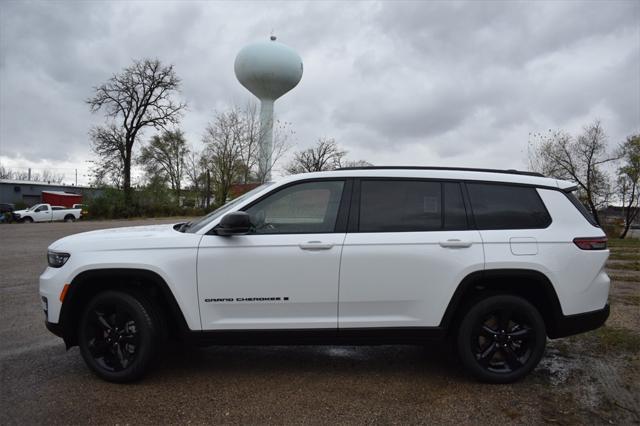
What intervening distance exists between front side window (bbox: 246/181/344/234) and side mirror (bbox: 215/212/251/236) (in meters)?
0.15

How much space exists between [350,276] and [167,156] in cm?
5834

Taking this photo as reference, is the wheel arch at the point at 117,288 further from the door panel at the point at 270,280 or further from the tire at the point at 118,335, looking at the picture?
the door panel at the point at 270,280

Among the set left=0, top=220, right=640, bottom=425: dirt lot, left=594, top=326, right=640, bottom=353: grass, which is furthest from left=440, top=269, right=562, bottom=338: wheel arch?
left=594, top=326, right=640, bottom=353: grass

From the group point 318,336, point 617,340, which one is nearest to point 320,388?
point 318,336

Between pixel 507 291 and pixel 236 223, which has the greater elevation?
pixel 236 223

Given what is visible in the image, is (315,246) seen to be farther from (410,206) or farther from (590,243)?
(590,243)

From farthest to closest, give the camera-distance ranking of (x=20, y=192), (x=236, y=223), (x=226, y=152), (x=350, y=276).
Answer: (x=20, y=192) → (x=226, y=152) → (x=350, y=276) → (x=236, y=223)

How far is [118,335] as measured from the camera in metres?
3.59

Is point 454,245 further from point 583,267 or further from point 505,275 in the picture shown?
point 583,267

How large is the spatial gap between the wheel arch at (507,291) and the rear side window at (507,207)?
0.39 metres

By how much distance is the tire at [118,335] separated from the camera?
3.50m

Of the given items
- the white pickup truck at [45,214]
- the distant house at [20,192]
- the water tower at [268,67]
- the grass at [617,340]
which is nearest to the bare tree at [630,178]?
the water tower at [268,67]

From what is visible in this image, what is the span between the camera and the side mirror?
3371 mm

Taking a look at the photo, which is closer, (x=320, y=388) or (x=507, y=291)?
(x=320, y=388)
